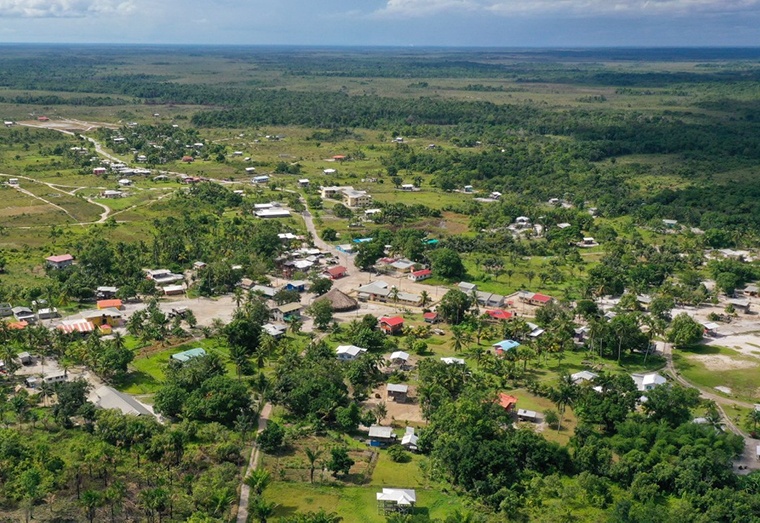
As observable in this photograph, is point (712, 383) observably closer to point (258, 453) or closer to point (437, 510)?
point (437, 510)

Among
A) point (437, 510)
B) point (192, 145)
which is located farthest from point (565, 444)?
point (192, 145)

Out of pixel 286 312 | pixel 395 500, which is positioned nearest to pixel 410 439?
pixel 395 500

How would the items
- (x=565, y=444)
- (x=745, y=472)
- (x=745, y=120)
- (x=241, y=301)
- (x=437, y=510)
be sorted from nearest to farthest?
(x=437, y=510)
(x=745, y=472)
(x=565, y=444)
(x=241, y=301)
(x=745, y=120)

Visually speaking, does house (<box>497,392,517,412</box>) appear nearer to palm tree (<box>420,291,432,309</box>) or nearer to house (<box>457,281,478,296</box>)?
palm tree (<box>420,291,432,309</box>)

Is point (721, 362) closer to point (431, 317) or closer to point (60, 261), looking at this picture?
point (431, 317)

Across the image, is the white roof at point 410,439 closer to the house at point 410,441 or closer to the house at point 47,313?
the house at point 410,441

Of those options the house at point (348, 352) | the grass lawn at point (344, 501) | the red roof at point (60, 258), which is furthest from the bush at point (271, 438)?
the red roof at point (60, 258)
